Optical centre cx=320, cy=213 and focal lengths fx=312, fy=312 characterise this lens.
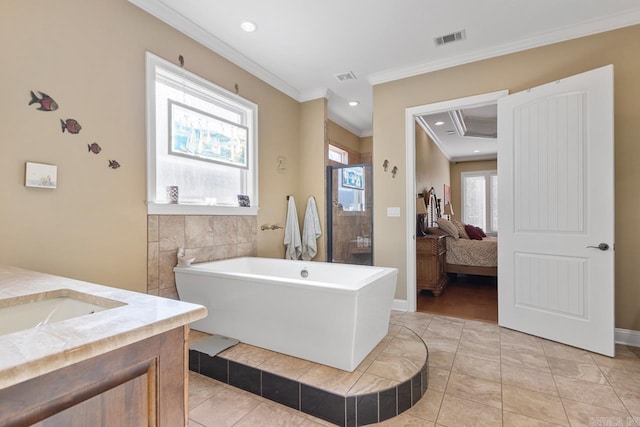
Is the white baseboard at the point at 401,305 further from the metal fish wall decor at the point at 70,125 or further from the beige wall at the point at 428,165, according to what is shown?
the metal fish wall decor at the point at 70,125

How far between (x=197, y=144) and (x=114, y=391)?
2559mm

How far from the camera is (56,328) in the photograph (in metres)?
0.71

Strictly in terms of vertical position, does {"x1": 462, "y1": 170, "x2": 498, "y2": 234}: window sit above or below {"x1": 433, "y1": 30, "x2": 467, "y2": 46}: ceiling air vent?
below

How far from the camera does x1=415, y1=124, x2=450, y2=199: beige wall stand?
5.08 m

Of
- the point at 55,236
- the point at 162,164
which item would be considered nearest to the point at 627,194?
the point at 162,164

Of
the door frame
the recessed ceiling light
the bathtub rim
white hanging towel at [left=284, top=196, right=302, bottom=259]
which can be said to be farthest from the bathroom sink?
the door frame

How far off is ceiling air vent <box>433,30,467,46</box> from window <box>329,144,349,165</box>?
2228 mm

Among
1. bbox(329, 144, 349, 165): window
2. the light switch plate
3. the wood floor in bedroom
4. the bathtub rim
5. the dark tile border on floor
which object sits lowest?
the wood floor in bedroom

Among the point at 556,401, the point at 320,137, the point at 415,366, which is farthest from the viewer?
the point at 320,137

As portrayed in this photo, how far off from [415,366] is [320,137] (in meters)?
3.07

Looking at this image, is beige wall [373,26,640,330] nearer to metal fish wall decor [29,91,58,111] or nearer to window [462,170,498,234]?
metal fish wall decor [29,91,58,111]

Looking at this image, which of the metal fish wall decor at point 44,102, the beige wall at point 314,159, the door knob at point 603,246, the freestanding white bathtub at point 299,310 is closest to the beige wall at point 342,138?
the beige wall at point 314,159

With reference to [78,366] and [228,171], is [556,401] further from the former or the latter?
[228,171]

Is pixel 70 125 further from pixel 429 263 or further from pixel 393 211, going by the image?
pixel 429 263
